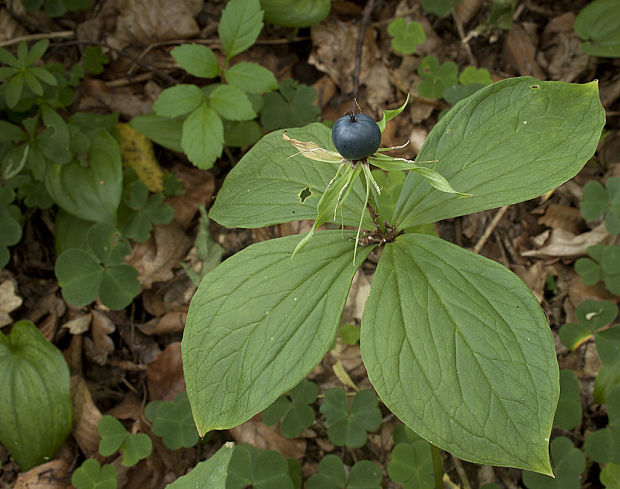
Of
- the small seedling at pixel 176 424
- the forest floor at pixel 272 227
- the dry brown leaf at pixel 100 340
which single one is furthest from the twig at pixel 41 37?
the small seedling at pixel 176 424

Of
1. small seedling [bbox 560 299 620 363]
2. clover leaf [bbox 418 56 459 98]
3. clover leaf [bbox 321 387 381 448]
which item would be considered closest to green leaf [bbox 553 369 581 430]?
small seedling [bbox 560 299 620 363]

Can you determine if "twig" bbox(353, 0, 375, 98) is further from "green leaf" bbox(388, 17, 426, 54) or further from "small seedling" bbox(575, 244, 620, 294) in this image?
"small seedling" bbox(575, 244, 620, 294)

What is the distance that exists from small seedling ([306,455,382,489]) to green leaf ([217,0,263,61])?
5.98ft

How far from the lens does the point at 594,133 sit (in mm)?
1438

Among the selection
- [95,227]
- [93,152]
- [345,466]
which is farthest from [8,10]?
[345,466]

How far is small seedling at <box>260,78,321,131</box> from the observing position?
2783 mm

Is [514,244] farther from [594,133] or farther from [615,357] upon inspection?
[594,133]

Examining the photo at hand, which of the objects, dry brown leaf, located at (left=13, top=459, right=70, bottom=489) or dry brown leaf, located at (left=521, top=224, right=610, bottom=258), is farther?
dry brown leaf, located at (left=521, top=224, right=610, bottom=258)

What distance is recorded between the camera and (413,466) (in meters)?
2.00

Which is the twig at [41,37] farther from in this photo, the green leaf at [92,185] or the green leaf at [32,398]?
the green leaf at [32,398]

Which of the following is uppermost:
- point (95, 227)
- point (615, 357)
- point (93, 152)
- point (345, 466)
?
point (93, 152)

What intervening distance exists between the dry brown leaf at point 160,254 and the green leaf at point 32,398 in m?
0.59

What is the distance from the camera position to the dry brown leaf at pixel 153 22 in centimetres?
320

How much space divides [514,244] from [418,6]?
1.55m
